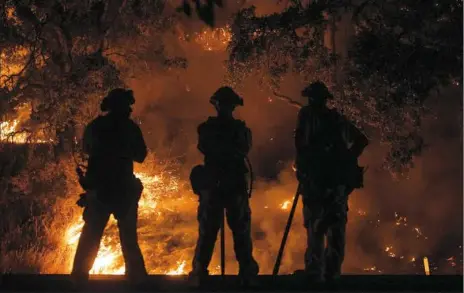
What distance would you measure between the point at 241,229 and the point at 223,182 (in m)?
0.62

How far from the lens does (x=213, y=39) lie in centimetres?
2384

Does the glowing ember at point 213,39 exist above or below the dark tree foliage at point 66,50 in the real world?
above

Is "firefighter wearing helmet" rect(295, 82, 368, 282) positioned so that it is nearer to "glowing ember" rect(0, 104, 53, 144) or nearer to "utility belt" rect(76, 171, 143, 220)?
"utility belt" rect(76, 171, 143, 220)

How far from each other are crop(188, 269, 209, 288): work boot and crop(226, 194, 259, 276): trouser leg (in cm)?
→ 45

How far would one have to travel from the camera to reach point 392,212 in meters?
24.3

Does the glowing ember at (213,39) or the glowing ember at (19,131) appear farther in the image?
the glowing ember at (213,39)

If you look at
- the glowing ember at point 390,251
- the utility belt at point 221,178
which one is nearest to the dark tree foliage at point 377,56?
the utility belt at point 221,178

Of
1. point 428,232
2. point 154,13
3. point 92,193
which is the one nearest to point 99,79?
point 154,13

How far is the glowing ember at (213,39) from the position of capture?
22594mm

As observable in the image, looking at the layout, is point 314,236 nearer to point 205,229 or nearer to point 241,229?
point 241,229

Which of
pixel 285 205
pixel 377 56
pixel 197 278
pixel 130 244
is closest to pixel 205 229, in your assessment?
pixel 197 278

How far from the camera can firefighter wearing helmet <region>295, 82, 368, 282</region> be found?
7012 mm

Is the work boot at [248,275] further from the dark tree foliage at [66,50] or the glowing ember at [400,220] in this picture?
the glowing ember at [400,220]

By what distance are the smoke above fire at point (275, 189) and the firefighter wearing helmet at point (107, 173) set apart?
12.9m
